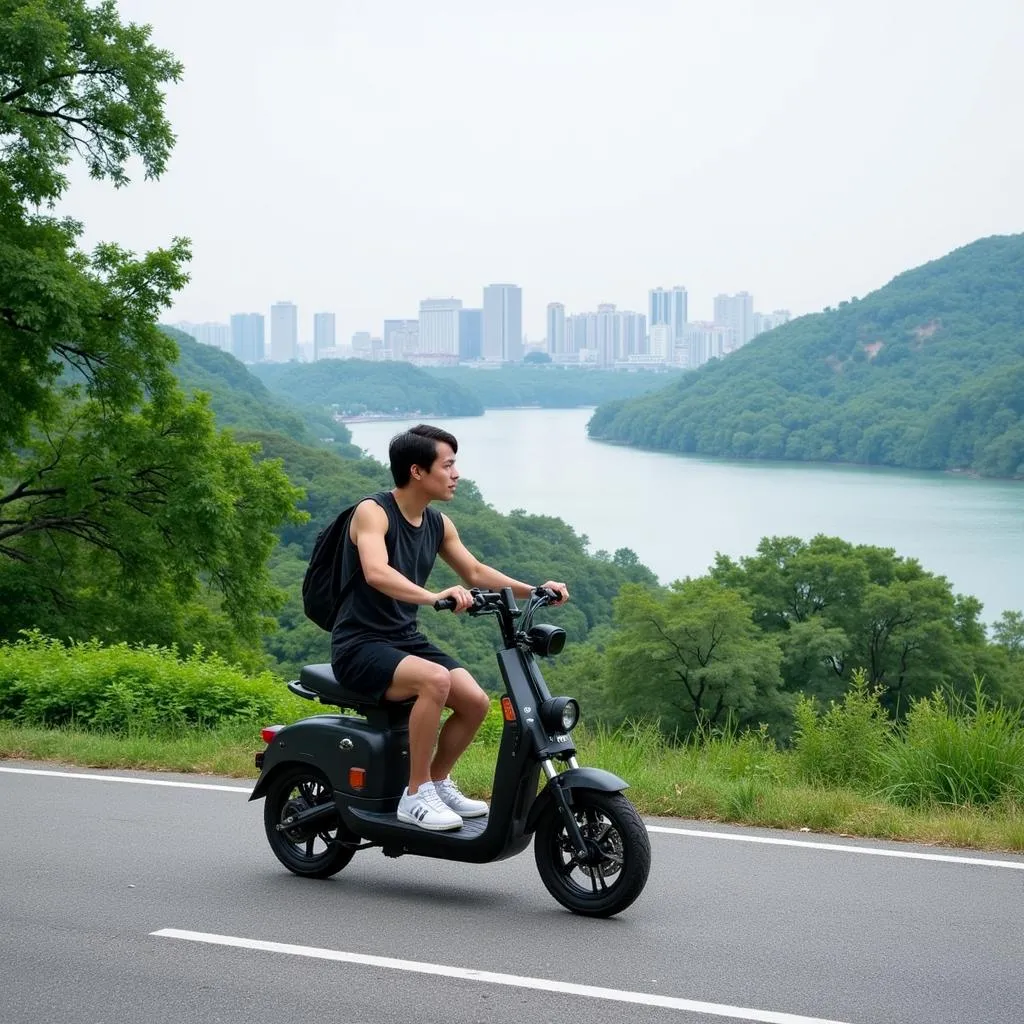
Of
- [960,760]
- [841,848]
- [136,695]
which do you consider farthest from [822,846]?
[136,695]

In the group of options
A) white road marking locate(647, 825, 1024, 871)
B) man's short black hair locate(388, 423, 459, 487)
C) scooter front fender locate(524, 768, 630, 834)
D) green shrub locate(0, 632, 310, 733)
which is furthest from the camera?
green shrub locate(0, 632, 310, 733)

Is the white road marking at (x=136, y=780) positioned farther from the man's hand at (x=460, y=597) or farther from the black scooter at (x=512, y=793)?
the man's hand at (x=460, y=597)

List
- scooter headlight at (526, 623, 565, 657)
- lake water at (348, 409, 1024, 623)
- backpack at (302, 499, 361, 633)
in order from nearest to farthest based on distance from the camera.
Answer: scooter headlight at (526, 623, 565, 657)
backpack at (302, 499, 361, 633)
lake water at (348, 409, 1024, 623)

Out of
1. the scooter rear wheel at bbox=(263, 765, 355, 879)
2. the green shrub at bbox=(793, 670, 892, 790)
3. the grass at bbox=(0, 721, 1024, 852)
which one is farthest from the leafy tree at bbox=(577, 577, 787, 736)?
the scooter rear wheel at bbox=(263, 765, 355, 879)

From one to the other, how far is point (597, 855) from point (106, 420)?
2079 cm

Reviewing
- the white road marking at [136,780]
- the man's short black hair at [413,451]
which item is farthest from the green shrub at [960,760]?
the white road marking at [136,780]

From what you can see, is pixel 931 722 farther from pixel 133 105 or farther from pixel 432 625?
pixel 432 625

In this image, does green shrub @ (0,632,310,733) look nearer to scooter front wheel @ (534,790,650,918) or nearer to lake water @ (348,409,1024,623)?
scooter front wheel @ (534,790,650,918)

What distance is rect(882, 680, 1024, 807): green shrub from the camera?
621 cm

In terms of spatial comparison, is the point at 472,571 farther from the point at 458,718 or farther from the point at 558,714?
the point at 558,714

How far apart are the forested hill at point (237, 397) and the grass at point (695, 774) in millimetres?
81911

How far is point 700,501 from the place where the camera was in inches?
4547

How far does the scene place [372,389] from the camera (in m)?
174

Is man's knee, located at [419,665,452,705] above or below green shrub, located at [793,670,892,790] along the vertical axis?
above
